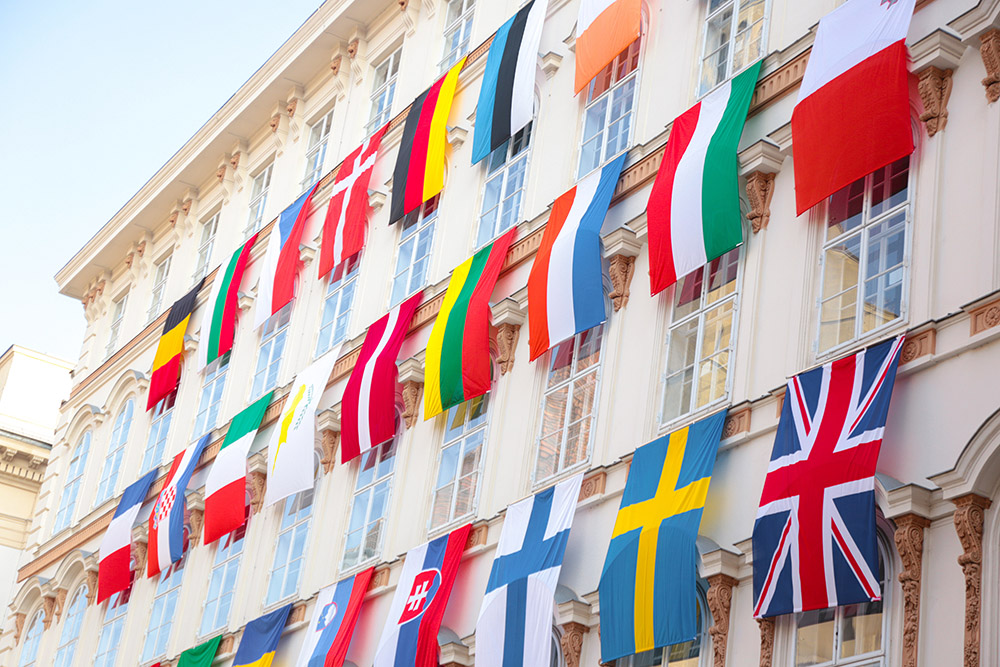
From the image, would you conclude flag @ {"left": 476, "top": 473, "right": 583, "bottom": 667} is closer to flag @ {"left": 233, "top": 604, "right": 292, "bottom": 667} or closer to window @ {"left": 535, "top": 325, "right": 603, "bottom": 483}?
window @ {"left": 535, "top": 325, "right": 603, "bottom": 483}

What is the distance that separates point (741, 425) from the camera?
12.3m

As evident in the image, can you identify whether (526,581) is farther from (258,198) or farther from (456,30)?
(258,198)

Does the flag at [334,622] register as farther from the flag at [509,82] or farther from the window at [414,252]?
→ the flag at [509,82]

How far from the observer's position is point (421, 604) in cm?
1548

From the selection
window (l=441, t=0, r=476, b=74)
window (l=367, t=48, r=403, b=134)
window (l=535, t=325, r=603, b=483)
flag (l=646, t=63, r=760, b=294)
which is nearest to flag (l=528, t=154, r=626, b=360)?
window (l=535, t=325, r=603, b=483)

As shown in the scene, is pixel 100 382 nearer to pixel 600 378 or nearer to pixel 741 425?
pixel 600 378

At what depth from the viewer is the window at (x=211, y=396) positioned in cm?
2439

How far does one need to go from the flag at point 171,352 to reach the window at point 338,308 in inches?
212

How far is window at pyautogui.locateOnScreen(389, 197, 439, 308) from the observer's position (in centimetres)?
1966

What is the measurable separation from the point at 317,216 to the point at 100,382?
9.65 meters

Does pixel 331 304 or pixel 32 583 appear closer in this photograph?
pixel 331 304

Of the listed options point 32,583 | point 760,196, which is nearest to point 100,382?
point 32,583

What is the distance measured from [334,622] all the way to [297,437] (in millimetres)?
3333

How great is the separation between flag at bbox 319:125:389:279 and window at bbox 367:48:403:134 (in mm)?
1104
